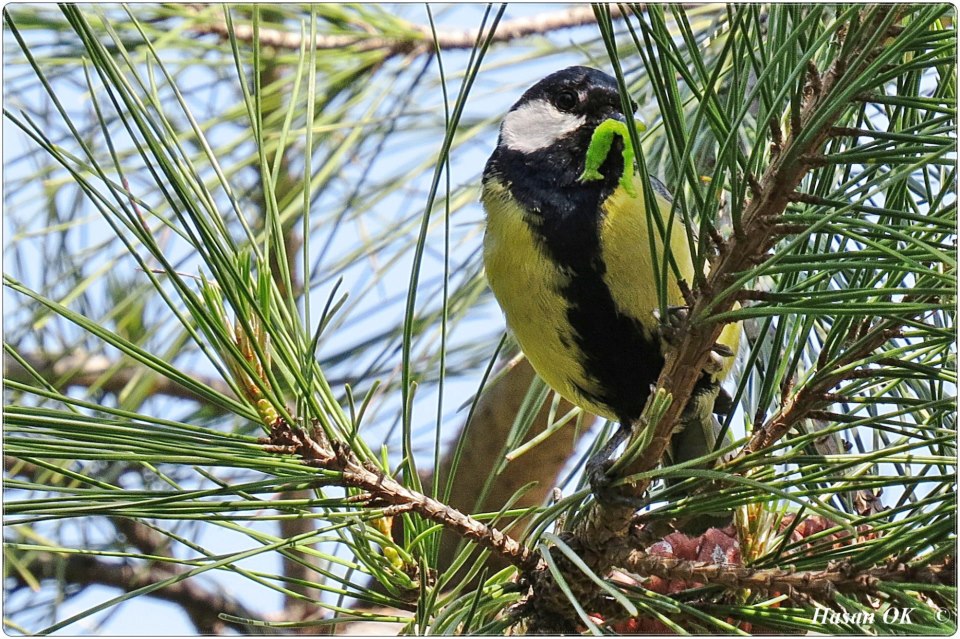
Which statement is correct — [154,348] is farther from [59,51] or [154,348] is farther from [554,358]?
[554,358]

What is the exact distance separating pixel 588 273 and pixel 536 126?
297 millimetres

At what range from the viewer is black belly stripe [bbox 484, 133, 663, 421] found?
107 cm

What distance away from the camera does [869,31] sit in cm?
69

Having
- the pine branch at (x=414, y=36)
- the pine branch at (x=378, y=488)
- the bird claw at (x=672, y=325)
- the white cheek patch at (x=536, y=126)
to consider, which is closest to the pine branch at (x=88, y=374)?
the pine branch at (x=414, y=36)

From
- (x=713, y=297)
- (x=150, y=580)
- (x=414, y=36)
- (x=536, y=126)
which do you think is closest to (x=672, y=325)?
(x=713, y=297)

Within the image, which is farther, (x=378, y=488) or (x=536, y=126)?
(x=536, y=126)

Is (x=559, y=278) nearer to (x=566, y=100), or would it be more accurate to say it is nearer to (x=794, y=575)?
(x=566, y=100)

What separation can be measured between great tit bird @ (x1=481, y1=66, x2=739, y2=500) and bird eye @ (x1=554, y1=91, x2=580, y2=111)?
3 centimetres

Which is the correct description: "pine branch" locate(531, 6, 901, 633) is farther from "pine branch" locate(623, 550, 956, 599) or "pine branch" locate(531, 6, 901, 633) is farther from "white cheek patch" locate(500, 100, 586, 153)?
"white cheek patch" locate(500, 100, 586, 153)

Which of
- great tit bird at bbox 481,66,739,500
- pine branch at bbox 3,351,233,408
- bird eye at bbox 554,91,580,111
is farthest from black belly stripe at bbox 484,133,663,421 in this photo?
pine branch at bbox 3,351,233,408

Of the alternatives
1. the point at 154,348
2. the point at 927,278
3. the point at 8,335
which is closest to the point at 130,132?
the point at 927,278

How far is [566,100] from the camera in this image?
4.24 ft

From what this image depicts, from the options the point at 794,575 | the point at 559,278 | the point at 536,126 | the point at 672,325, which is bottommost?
the point at 794,575

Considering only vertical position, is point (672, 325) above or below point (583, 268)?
below
